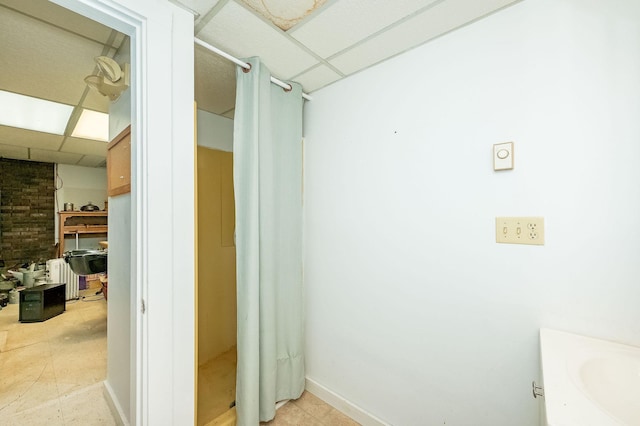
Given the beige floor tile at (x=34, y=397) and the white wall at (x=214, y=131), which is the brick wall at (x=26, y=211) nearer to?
the beige floor tile at (x=34, y=397)

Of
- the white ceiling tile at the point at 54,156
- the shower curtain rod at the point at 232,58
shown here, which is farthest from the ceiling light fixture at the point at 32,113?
the shower curtain rod at the point at 232,58

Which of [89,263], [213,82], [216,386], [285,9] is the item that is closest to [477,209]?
[285,9]

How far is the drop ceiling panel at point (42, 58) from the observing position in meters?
1.36

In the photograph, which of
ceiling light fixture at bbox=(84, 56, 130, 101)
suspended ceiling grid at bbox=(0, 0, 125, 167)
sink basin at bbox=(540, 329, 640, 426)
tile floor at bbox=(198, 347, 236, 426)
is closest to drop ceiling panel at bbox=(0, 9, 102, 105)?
suspended ceiling grid at bbox=(0, 0, 125, 167)

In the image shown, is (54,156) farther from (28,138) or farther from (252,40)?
(252,40)

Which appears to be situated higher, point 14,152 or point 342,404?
point 14,152

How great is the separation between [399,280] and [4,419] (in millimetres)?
2628

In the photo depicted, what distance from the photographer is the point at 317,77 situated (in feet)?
5.71

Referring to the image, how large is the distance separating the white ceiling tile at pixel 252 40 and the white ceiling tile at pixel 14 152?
179 inches

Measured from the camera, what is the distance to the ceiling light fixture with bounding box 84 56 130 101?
143cm

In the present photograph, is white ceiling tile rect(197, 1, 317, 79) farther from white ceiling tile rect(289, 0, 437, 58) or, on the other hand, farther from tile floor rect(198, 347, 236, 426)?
tile floor rect(198, 347, 236, 426)

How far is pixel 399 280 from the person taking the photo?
149 centimetres

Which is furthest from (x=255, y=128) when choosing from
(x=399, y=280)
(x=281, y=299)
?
(x=399, y=280)

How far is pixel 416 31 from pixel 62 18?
71.4 inches
